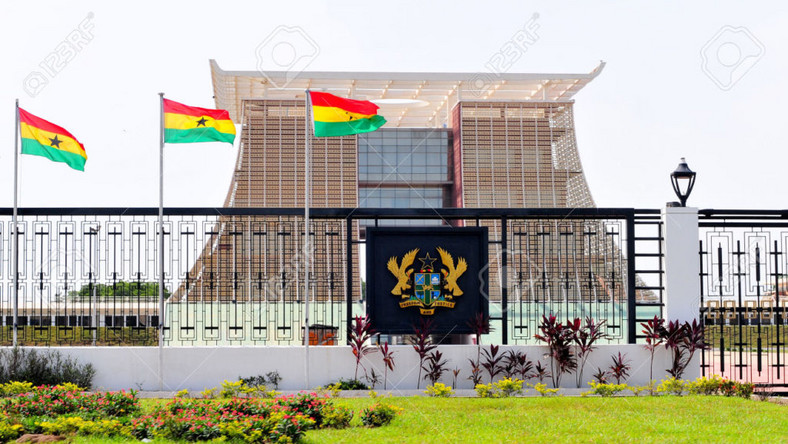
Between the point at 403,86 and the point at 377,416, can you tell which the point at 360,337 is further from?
the point at 403,86

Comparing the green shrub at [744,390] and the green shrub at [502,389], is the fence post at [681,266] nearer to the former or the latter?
the green shrub at [744,390]

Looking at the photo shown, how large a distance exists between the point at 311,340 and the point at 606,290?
15.1 ft

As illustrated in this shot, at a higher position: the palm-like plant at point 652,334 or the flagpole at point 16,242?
the flagpole at point 16,242

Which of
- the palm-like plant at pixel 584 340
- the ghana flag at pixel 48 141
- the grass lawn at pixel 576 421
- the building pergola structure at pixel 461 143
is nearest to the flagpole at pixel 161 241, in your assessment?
the ghana flag at pixel 48 141

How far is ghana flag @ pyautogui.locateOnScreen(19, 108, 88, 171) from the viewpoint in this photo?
388 inches

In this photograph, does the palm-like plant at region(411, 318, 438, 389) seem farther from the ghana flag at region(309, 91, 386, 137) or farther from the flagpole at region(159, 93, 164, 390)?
the flagpole at region(159, 93, 164, 390)

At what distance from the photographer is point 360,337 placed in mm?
9375

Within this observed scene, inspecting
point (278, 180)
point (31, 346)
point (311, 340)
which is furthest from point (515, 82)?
point (31, 346)

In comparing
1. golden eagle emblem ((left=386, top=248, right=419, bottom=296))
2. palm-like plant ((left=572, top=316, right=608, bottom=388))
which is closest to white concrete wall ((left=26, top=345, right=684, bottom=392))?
golden eagle emblem ((left=386, top=248, right=419, bottom=296))

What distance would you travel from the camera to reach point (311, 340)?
11875 millimetres

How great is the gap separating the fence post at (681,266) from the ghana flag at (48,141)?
7.96 metres

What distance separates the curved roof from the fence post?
1337 inches

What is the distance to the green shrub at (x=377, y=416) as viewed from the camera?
22.0 ft

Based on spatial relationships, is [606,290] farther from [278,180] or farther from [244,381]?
[278,180]
